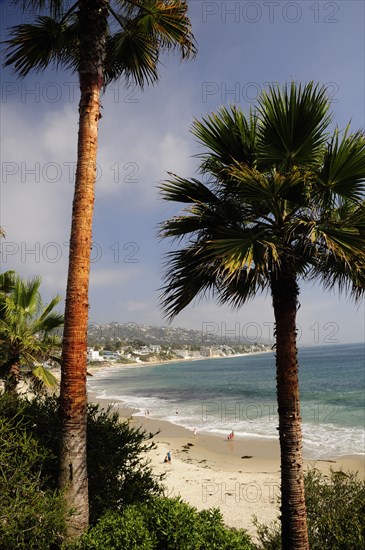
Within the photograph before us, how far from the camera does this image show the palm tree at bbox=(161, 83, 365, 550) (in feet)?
16.9

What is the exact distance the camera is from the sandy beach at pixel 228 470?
15273 mm

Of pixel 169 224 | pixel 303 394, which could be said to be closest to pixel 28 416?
pixel 169 224

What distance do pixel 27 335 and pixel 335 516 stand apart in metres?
8.24

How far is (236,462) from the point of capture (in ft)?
76.3

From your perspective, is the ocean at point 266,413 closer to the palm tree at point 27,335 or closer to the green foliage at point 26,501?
the palm tree at point 27,335

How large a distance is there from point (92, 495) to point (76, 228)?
4044 millimetres

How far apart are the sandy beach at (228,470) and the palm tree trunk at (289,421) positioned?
5.57 m

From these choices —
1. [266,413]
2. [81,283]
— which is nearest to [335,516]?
[81,283]

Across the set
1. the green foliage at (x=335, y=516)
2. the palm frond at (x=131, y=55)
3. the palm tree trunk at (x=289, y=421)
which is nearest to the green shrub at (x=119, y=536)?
the palm tree trunk at (x=289, y=421)

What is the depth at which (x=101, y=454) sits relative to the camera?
6215mm

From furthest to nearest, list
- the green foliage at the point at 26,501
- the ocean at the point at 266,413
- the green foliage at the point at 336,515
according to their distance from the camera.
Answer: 1. the ocean at the point at 266,413
2. the green foliage at the point at 336,515
3. the green foliage at the point at 26,501

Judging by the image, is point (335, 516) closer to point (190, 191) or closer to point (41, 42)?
point (190, 191)

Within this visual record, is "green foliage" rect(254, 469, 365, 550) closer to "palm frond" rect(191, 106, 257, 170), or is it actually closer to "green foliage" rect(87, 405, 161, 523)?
"green foliage" rect(87, 405, 161, 523)

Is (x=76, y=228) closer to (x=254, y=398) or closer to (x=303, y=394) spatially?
(x=254, y=398)
